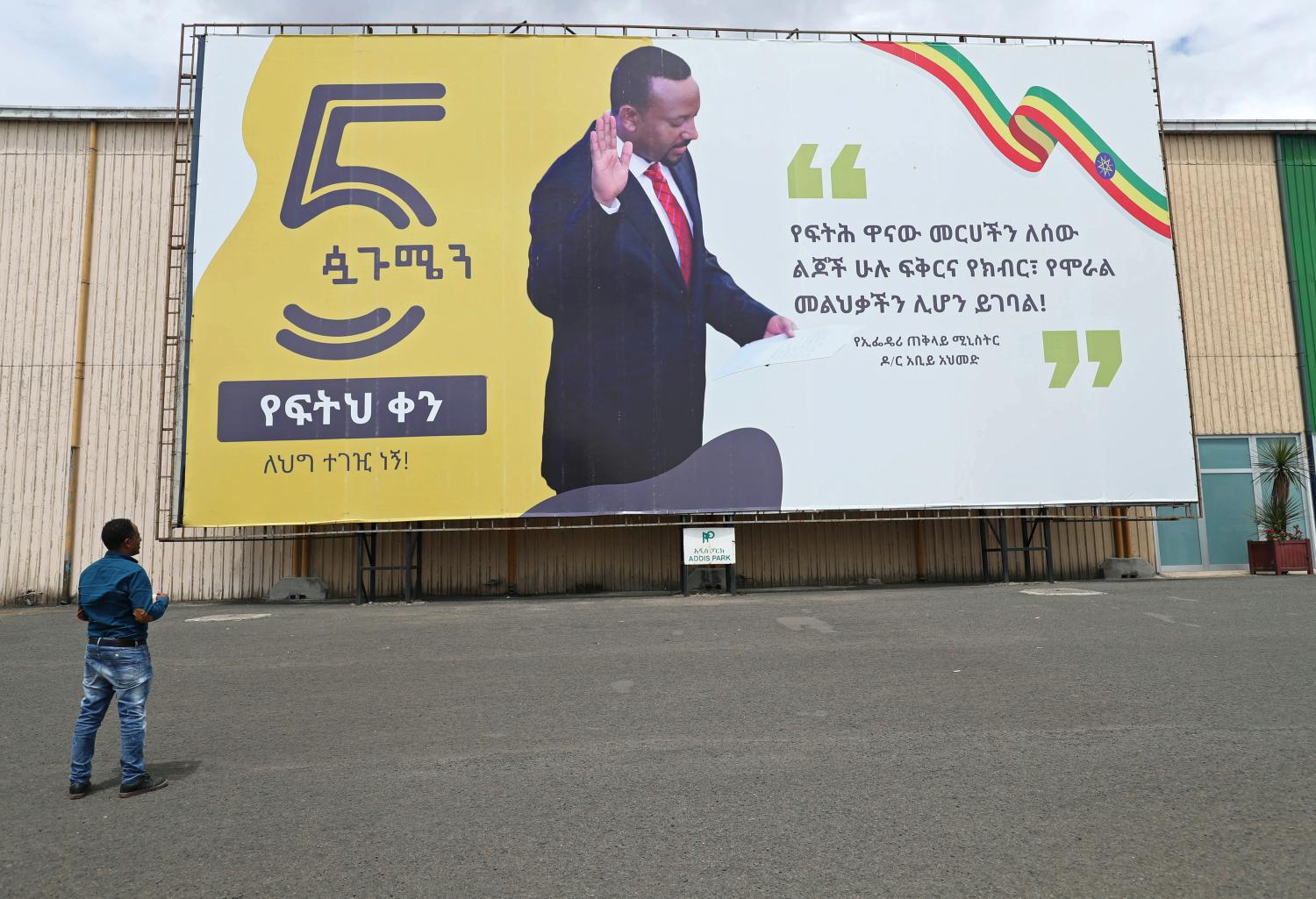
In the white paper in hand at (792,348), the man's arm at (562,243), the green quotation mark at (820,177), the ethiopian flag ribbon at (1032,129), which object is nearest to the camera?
the man's arm at (562,243)

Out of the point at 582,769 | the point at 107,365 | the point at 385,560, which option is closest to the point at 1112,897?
the point at 582,769

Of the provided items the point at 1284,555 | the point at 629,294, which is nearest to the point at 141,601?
the point at 629,294

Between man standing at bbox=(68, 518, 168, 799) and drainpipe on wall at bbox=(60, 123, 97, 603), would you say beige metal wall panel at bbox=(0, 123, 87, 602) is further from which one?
man standing at bbox=(68, 518, 168, 799)

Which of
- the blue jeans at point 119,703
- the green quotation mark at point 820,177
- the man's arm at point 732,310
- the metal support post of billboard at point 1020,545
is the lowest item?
the blue jeans at point 119,703

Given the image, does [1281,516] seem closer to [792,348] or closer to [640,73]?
[792,348]

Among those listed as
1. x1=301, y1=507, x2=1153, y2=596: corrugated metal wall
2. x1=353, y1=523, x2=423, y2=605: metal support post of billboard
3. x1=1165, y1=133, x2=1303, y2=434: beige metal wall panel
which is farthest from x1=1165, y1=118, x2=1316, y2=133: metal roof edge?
x1=353, y1=523, x2=423, y2=605: metal support post of billboard

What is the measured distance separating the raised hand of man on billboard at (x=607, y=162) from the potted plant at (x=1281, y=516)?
13495 millimetres

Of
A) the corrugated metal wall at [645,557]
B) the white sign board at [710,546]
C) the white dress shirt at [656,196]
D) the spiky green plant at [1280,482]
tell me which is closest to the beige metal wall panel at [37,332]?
the corrugated metal wall at [645,557]

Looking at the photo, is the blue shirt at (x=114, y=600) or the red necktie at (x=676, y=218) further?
the red necktie at (x=676, y=218)

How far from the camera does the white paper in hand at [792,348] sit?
48.9 ft

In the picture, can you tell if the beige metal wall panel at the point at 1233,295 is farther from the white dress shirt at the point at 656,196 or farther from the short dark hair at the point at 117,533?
the short dark hair at the point at 117,533

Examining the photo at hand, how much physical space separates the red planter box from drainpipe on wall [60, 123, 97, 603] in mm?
21769

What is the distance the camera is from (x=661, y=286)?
1492 centimetres

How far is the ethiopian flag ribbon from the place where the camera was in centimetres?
1588
